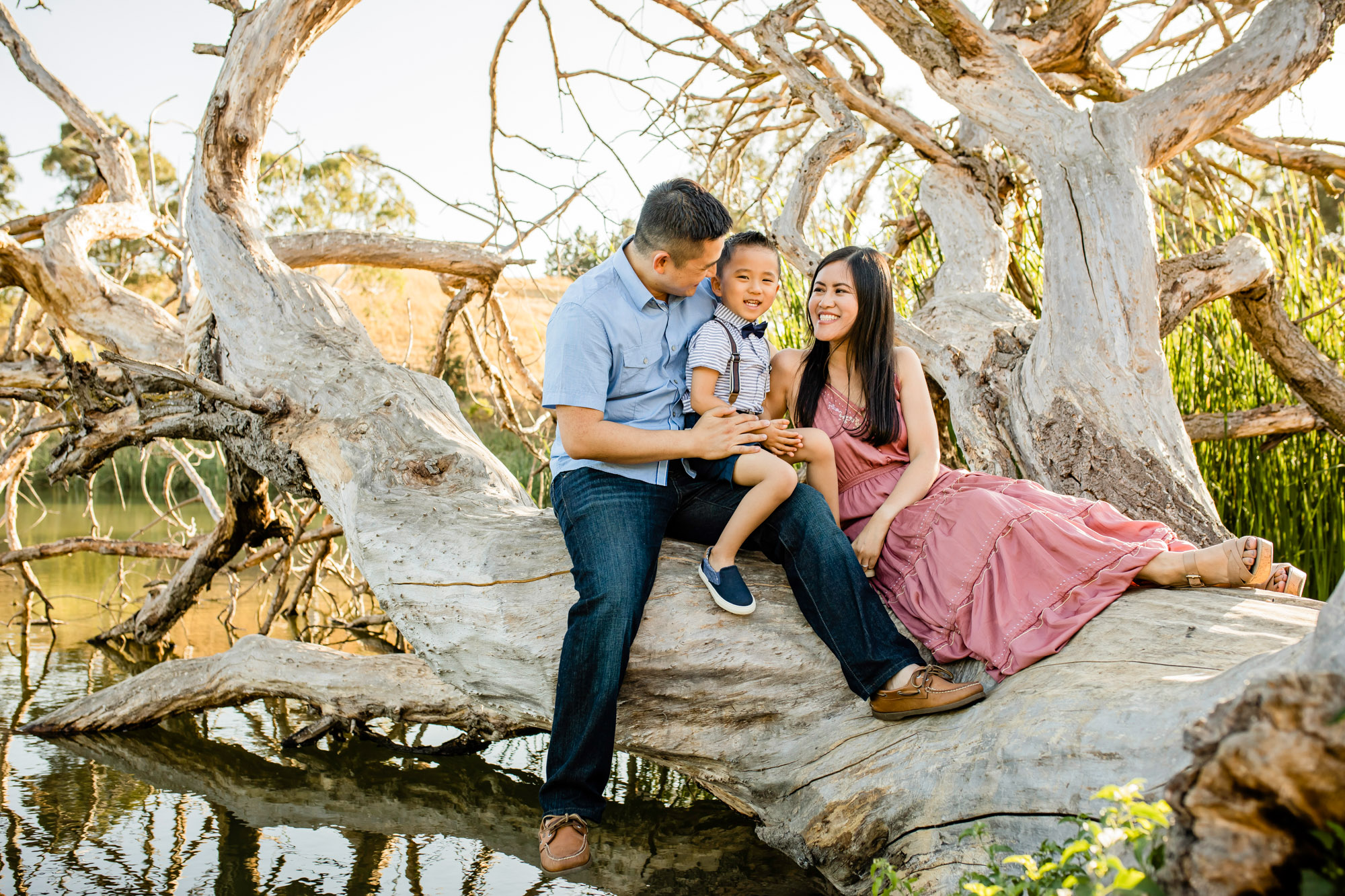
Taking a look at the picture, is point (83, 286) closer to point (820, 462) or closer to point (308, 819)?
point (308, 819)

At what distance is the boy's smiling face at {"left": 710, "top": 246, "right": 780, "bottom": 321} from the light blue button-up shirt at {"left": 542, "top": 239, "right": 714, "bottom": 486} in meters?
0.13

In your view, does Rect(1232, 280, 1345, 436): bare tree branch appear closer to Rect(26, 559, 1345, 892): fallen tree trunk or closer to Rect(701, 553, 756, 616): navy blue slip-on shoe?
Rect(26, 559, 1345, 892): fallen tree trunk

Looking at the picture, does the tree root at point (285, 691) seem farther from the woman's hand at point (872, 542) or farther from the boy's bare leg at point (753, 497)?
the woman's hand at point (872, 542)

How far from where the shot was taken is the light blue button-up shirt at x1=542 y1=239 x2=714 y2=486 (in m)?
2.39

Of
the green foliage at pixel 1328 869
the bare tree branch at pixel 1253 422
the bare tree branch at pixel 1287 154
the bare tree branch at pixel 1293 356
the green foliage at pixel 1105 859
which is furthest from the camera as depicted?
the bare tree branch at pixel 1287 154

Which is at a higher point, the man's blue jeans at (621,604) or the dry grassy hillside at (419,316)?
the dry grassy hillside at (419,316)

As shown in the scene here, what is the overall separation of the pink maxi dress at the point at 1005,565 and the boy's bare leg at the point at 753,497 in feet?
1.40

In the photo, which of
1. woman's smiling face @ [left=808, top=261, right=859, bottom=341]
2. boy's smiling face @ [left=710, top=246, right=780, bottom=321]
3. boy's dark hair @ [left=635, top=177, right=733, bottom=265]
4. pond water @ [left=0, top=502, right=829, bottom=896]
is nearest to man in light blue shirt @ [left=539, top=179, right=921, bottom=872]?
boy's dark hair @ [left=635, top=177, right=733, bottom=265]

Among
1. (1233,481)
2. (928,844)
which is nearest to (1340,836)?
(928,844)

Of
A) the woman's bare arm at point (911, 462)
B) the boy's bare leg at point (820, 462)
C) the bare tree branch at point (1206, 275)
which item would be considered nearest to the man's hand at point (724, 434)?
the boy's bare leg at point (820, 462)

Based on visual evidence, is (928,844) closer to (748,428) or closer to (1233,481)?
(748,428)

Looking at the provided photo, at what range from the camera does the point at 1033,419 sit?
3252 mm

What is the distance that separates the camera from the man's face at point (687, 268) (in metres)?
2.45

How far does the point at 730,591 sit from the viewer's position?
2.43 metres
